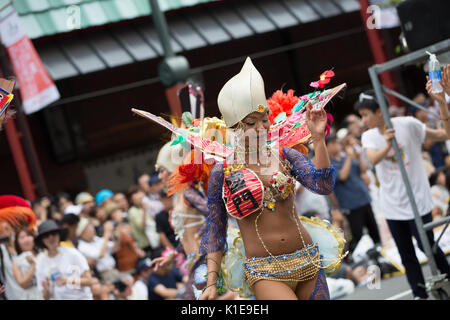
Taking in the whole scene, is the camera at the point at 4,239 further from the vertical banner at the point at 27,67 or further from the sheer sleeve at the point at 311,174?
the sheer sleeve at the point at 311,174

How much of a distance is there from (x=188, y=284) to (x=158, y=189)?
4.31 metres

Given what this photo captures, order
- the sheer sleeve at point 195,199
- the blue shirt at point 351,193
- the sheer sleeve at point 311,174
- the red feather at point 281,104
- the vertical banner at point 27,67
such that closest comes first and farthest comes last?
the sheer sleeve at point 311,174
the red feather at point 281,104
the sheer sleeve at point 195,199
the blue shirt at point 351,193
the vertical banner at point 27,67

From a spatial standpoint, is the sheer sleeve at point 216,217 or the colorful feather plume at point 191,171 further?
the colorful feather plume at point 191,171

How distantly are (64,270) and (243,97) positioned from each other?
163 inches

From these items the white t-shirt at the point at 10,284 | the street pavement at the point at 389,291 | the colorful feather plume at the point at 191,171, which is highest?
the colorful feather plume at the point at 191,171

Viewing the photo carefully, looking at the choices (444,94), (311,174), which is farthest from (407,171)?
(311,174)

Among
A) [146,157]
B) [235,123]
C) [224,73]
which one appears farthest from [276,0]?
[235,123]

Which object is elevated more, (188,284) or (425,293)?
(188,284)

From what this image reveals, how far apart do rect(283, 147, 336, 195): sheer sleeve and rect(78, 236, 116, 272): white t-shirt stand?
5.24 m

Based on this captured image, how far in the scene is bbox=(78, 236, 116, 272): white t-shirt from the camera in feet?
28.7

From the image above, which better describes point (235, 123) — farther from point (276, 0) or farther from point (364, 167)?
point (276, 0)

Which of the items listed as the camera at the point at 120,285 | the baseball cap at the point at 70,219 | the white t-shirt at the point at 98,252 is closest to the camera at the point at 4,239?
the baseball cap at the point at 70,219

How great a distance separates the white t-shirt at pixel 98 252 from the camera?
876 cm

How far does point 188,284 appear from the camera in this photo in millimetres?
6070
